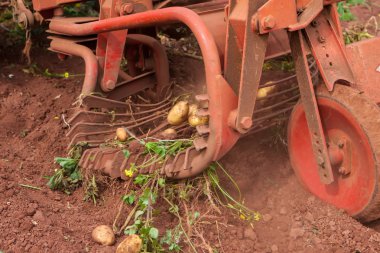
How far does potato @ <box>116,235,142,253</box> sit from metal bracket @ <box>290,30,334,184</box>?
95 cm

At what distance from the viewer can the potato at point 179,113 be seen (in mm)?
3316

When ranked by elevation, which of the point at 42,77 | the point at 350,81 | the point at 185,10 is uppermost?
the point at 185,10

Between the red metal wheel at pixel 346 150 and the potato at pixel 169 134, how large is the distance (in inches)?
24.8

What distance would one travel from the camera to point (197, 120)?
3.12 meters

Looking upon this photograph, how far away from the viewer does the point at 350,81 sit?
2.79 meters

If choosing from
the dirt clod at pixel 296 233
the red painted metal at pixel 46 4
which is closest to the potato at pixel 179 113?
the dirt clod at pixel 296 233

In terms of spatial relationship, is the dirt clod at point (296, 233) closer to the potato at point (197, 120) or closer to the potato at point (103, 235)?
the potato at point (197, 120)

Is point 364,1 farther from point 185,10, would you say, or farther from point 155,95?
point 185,10

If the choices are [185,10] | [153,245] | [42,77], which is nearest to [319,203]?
[153,245]

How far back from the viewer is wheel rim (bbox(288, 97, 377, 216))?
2.76 meters

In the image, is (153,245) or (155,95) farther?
(155,95)

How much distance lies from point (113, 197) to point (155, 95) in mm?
942

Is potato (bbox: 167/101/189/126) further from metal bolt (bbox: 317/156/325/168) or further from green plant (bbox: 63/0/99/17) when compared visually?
green plant (bbox: 63/0/99/17)

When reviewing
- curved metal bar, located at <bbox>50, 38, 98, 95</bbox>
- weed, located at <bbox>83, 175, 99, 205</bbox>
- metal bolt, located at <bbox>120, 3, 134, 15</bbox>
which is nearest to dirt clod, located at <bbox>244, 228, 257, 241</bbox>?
weed, located at <bbox>83, 175, 99, 205</bbox>
